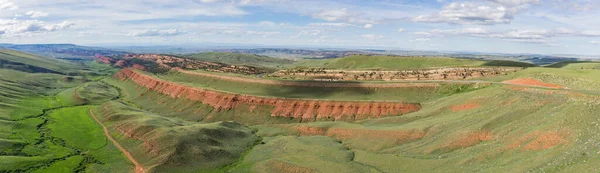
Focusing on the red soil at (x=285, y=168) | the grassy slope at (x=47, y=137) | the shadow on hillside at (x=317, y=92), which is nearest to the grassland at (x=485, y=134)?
the red soil at (x=285, y=168)

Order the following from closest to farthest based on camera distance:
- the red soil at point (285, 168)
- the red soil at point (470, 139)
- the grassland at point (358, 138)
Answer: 1. the grassland at point (358, 138)
2. the red soil at point (285, 168)
3. the red soil at point (470, 139)

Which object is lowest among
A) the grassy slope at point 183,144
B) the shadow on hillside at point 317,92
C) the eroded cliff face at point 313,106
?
the grassy slope at point 183,144

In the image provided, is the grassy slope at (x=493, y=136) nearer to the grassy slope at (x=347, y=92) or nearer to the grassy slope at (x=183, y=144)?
the grassy slope at (x=183, y=144)

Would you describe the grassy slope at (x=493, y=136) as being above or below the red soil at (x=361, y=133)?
above

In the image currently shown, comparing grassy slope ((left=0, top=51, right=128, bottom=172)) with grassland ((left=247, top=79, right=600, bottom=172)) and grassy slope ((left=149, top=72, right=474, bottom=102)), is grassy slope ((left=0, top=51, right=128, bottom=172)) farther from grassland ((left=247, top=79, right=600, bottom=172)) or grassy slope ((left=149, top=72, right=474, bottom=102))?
grassy slope ((left=149, top=72, right=474, bottom=102))

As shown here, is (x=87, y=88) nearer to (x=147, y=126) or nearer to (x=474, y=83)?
(x=147, y=126)

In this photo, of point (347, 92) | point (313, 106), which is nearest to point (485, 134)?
point (313, 106)

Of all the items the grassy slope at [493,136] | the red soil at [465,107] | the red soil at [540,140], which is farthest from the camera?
the red soil at [465,107]
